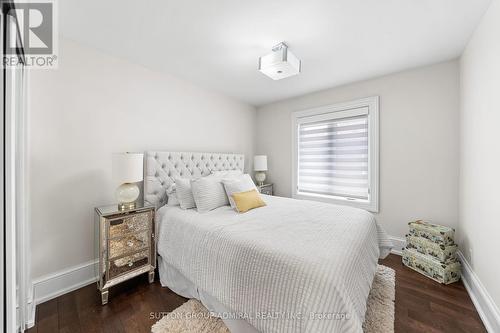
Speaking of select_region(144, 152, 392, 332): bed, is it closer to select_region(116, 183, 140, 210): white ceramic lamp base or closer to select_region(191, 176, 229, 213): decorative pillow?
select_region(191, 176, 229, 213): decorative pillow

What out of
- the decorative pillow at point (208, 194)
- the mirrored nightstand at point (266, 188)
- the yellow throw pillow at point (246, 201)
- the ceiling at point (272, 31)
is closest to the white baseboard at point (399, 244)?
the yellow throw pillow at point (246, 201)

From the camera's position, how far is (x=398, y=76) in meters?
2.65

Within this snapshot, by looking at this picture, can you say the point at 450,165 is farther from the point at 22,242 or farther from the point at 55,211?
the point at 55,211

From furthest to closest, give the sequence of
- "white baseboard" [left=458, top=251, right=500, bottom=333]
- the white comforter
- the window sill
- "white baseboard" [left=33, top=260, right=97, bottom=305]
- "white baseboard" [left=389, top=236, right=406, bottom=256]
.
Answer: the window sill < "white baseboard" [left=389, top=236, right=406, bottom=256] < "white baseboard" [left=33, top=260, right=97, bottom=305] < "white baseboard" [left=458, top=251, right=500, bottom=333] < the white comforter

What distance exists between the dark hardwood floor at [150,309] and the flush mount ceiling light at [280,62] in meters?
2.41

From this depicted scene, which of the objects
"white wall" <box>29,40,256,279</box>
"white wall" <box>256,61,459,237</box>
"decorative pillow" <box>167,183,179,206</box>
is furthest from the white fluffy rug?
"white wall" <box>256,61,459,237</box>

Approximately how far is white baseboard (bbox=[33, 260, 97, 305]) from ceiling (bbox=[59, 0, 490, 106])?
2.25 metres

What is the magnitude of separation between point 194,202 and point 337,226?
1.52 metres

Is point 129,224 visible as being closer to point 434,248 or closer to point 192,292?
point 192,292

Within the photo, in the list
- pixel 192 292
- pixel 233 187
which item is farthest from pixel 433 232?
pixel 192 292

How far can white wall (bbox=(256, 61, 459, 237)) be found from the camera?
7.73ft

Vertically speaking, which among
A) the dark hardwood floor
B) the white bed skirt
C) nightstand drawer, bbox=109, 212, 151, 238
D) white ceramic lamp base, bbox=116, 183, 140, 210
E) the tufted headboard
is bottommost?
the dark hardwood floor

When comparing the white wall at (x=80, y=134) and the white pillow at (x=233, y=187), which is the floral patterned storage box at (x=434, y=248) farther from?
the white wall at (x=80, y=134)

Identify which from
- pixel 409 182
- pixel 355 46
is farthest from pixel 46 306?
pixel 409 182
